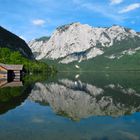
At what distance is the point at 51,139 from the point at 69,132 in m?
3.08

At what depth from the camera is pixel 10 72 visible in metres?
145

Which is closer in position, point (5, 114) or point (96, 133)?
point (96, 133)

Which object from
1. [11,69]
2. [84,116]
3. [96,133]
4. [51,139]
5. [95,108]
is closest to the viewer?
[51,139]

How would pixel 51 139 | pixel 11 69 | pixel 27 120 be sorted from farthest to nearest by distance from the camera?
pixel 11 69 < pixel 27 120 < pixel 51 139

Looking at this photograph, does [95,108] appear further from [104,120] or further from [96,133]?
[96,133]

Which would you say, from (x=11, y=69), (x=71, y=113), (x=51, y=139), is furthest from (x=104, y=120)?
(x=11, y=69)

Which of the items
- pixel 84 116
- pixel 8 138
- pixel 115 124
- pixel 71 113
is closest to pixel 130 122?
pixel 115 124

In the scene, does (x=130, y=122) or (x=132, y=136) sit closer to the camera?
(x=132, y=136)

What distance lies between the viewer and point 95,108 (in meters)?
46.4

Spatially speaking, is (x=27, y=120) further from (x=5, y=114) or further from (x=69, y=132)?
(x=69, y=132)

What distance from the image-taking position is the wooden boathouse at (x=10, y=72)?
441ft

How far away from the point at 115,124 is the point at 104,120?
2.69 m

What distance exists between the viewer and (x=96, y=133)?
2839 centimetres

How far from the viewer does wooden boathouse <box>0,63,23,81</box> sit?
134375 mm
